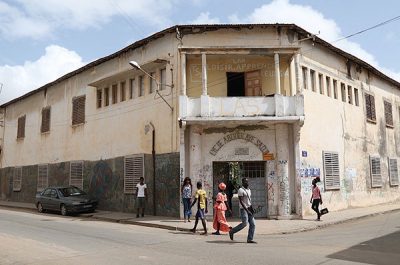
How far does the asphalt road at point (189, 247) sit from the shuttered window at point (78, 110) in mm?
11141

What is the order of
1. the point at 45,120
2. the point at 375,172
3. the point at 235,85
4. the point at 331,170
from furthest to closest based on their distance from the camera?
the point at 45,120, the point at 375,172, the point at 331,170, the point at 235,85

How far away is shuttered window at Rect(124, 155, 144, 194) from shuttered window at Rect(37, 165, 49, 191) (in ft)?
31.3

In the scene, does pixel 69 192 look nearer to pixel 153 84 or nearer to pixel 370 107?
pixel 153 84

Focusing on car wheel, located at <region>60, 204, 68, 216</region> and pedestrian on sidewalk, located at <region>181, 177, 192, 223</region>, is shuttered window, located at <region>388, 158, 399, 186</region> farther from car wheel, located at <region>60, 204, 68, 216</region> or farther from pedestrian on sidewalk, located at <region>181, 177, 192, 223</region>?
car wheel, located at <region>60, 204, 68, 216</region>

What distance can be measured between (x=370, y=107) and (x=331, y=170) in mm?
6961

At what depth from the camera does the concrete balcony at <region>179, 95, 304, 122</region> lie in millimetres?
16375

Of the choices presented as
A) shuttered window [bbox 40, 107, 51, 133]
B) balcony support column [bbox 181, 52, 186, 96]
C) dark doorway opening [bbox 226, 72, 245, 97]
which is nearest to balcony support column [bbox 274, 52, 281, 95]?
dark doorway opening [bbox 226, 72, 245, 97]

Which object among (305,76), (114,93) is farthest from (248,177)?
(114,93)

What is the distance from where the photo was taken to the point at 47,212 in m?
21.5

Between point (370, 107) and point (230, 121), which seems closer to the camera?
point (230, 121)

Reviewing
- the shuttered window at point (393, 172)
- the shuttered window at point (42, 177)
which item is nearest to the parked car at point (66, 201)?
the shuttered window at point (42, 177)

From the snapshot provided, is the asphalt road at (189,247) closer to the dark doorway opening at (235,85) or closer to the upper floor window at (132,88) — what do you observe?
the dark doorway opening at (235,85)

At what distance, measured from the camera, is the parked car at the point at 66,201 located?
19531 millimetres

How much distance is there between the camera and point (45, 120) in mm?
28234
